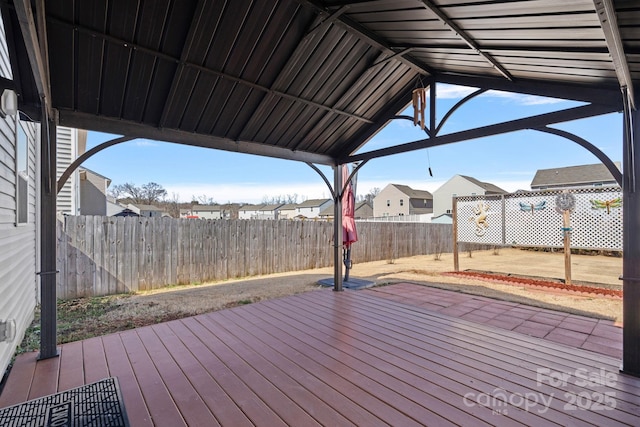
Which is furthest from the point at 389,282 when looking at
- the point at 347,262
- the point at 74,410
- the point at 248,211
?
the point at 248,211

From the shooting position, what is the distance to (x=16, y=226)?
339 centimetres

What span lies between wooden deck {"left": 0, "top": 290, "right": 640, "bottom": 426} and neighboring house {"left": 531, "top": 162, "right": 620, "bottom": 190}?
66.8ft

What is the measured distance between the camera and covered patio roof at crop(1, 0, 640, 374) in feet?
7.62

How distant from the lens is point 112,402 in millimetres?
2213

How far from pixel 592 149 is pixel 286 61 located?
3.14 metres

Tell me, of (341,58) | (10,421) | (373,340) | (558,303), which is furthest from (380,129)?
(10,421)

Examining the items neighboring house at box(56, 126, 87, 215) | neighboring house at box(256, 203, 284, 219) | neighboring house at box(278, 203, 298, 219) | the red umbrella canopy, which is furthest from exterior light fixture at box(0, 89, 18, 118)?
neighboring house at box(278, 203, 298, 219)

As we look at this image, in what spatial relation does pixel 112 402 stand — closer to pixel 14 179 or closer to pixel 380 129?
pixel 14 179

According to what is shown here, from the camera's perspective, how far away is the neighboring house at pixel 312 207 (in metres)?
44.6

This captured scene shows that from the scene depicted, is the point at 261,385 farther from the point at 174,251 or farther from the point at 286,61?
the point at 174,251

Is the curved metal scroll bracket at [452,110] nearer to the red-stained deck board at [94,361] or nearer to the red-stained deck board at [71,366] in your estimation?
the red-stained deck board at [94,361]

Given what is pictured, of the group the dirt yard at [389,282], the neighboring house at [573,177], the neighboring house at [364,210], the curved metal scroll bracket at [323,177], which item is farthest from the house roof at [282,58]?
the neighboring house at [364,210]

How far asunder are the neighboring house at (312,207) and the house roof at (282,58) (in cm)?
3960

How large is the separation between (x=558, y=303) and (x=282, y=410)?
5.04 m
